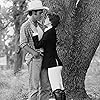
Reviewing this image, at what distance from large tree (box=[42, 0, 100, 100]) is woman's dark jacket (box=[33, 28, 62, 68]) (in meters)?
1.35

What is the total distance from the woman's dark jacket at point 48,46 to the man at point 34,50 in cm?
12

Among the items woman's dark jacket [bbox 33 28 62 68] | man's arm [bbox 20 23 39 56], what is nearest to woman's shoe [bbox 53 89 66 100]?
woman's dark jacket [bbox 33 28 62 68]

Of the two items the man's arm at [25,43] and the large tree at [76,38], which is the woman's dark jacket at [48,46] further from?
the large tree at [76,38]

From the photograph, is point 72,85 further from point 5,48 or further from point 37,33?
point 5,48

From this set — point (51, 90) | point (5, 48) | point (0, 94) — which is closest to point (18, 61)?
point (0, 94)

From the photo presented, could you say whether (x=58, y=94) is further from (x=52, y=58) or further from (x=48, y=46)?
(x=48, y=46)

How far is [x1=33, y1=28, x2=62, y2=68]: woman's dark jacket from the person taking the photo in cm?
439

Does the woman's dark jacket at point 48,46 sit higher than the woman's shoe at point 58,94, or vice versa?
the woman's dark jacket at point 48,46

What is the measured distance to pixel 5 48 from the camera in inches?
1431

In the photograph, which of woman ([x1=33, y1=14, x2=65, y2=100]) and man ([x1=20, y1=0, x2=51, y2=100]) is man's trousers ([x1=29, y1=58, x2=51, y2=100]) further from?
woman ([x1=33, y1=14, x2=65, y2=100])

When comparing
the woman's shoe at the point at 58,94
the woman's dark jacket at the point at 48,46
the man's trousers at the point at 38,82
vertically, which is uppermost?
the woman's dark jacket at the point at 48,46

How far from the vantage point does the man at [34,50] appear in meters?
4.50

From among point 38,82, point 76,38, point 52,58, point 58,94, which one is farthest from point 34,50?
point 76,38

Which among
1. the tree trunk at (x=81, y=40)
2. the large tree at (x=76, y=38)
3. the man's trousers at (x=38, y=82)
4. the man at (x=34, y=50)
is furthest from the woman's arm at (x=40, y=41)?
the tree trunk at (x=81, y=40)
